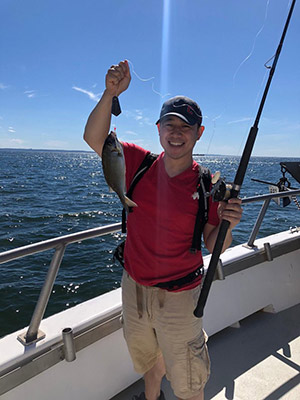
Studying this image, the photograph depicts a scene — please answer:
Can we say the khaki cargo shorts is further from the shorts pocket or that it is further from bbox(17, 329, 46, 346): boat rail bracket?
bbox(17, 329, 46, 346): boat rail bracket

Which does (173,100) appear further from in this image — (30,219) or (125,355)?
(30,219)

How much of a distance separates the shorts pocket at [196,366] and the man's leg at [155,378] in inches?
13.4

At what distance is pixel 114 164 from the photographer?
1.78m

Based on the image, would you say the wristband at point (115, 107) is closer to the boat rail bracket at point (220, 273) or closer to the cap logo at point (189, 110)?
the cap logo at point (189, 110)

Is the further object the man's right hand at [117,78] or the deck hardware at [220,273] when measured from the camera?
the deck hardware at [220,273]

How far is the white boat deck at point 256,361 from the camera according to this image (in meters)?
2.56

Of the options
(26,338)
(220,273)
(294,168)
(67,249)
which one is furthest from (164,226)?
(67,249)

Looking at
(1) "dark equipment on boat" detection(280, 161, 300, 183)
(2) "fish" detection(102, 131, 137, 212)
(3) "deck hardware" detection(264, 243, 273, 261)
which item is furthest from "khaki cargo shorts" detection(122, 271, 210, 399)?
(1) "dark equipment on boat" detection(280, 161, 300, 183)

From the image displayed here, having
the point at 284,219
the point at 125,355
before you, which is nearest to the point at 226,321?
the point at 125,355

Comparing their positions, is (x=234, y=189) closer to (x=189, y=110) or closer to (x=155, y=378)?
(x=189, y=110)

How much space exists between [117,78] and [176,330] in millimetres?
1510

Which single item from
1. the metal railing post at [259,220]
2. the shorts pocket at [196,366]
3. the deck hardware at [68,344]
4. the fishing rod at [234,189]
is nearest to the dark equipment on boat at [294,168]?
Result: the metal railing post at [259,220]

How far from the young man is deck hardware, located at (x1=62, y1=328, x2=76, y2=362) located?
0.44 metres

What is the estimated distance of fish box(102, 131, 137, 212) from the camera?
5.77ft
